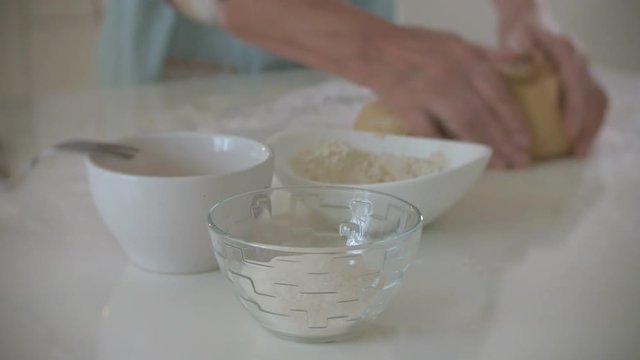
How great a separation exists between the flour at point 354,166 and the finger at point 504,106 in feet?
0.53

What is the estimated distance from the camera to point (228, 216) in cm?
→ 40

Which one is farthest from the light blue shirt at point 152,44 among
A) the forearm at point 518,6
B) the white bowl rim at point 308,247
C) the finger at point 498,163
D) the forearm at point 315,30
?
the white bowl rim at point 308,247

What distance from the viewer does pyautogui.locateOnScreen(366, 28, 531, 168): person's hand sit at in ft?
2.18

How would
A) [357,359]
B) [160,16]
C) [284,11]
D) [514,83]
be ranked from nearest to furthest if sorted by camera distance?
[357,359]
[514,83]
[284,11]
[160,16]

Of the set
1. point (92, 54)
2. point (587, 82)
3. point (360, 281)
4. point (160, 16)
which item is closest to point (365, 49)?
point (587, 82)

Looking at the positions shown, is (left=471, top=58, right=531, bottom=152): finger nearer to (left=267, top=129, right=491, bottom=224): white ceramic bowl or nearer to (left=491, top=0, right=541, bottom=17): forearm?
(left=267, top=129, right=491, bottom=224): white ceramic bowl

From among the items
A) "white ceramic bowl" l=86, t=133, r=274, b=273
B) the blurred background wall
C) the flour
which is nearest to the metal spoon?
"white ceramic bowl" l=86, t=133, r=274, b=273

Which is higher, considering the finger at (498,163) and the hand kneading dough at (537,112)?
the hand kneading dough at (537,112)

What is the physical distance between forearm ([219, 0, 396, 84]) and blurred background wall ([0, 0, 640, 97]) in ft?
Result: 2.70

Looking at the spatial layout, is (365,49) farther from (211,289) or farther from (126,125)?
(211,289)

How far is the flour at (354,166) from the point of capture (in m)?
0.52

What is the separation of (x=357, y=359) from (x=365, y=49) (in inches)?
19.4

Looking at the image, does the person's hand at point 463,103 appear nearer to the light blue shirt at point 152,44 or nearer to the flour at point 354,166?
the flour at point 354,166

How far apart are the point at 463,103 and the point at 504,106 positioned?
0.13 feet
